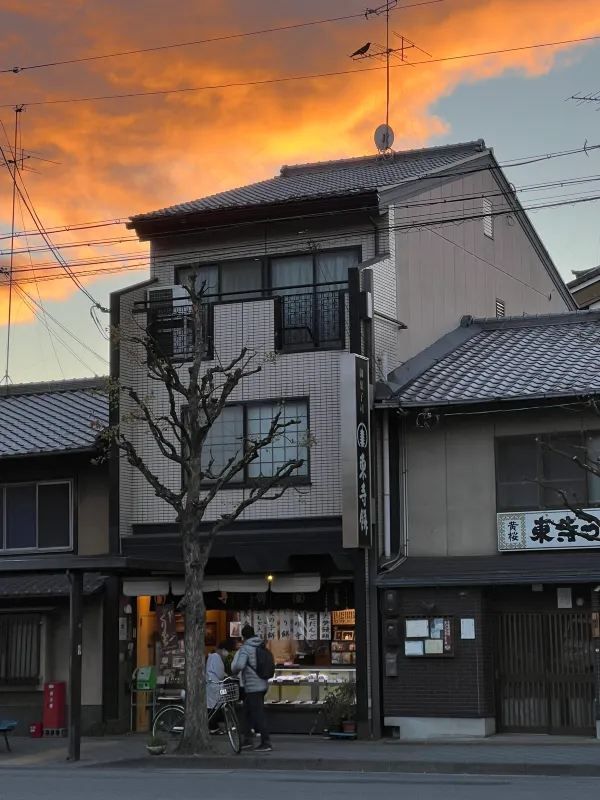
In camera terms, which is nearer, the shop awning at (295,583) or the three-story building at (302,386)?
the three-story building at (302,386)

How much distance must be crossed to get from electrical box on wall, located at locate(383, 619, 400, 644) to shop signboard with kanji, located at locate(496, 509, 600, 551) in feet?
7.88

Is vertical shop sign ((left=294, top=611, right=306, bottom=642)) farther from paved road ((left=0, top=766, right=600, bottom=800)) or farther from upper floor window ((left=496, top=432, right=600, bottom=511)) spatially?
paved road ((left=0, top=766, right=600, bottom=800))

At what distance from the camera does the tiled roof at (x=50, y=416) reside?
2733cm

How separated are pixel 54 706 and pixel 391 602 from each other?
7392 millimetres

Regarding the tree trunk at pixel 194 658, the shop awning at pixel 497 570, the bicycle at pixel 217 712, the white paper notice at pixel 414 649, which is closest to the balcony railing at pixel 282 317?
the shop awning at pixel 497 570

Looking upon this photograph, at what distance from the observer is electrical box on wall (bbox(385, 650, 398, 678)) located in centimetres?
2347

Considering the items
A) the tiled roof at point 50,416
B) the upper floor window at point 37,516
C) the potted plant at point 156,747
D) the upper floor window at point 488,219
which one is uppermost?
the upper floor window at point 488,219

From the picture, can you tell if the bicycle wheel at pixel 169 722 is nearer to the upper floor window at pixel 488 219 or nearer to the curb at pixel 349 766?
the curb at pixel 349 766

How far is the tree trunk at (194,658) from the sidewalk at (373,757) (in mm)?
388

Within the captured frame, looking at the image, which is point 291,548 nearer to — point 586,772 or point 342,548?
point 342,548

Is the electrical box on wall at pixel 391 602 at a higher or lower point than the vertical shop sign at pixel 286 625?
higher

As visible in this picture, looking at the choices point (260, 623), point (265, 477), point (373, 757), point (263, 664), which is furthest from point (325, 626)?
point (373, 757)

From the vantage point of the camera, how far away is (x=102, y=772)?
19.1 m

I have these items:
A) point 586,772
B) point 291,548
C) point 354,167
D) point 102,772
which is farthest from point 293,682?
point 354,167
